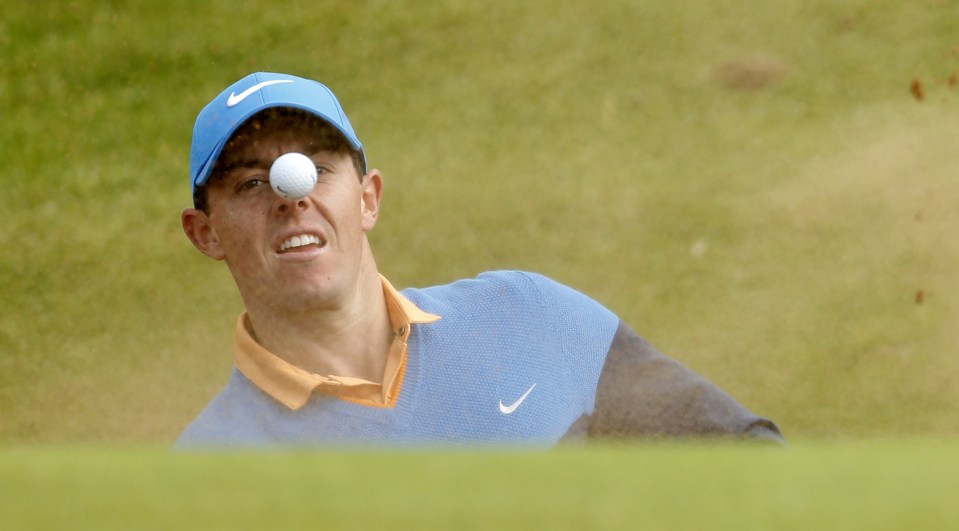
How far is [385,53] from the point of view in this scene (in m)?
3.57

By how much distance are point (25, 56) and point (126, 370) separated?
0.83 meters

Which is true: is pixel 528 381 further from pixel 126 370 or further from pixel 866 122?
pixel 866 122

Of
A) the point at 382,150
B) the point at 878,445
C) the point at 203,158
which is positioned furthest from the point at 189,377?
the point at 878,445

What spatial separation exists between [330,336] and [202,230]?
22cm

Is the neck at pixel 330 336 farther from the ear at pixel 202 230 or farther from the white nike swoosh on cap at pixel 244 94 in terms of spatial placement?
the white nike swoosh on cap at pixel 244 94

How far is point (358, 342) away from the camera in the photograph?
185 cm

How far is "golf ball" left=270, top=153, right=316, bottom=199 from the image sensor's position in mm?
1758

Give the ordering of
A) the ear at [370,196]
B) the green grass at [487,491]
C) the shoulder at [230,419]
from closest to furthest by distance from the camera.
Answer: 1. the green grass at [487,491]
2. the shoulder at [230,419]
3. the ear at [370,196]

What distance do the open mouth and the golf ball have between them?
0.29ft

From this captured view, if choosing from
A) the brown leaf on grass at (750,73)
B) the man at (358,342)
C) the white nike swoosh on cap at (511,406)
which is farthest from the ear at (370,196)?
the brown leaf on grass at (750,73)

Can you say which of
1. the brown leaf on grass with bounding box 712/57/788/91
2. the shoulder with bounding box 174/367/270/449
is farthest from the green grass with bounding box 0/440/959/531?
the brown leaf on grass with bounding box 712/57/788/91

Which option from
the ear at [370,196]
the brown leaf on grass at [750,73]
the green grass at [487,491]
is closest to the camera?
the green grass at [487,491]

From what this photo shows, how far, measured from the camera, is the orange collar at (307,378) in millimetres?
1757

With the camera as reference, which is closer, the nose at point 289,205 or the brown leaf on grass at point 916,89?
the nose at point 289,205
